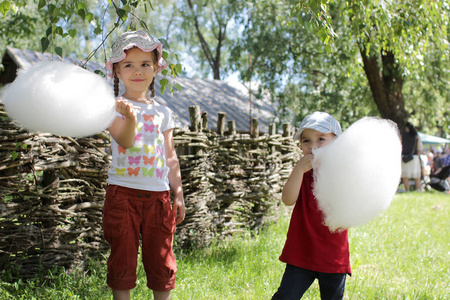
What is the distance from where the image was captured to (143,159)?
7.22 feet

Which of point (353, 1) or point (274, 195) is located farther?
point (274, 195)

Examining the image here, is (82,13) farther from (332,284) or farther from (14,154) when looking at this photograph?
(332,284)

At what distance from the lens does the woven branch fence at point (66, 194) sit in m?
3.02

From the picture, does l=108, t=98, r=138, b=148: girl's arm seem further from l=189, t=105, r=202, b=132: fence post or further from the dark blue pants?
l=189, t=105, r=202, b=132: fence post

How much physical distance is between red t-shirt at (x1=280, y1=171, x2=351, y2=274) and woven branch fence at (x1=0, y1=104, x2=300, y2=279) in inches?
72.6

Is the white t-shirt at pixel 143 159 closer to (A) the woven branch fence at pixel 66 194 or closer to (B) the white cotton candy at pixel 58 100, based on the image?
(B) the white cotton candy at pixel 58 100

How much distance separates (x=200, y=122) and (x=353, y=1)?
1.94m

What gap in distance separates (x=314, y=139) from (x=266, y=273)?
5.40 ft

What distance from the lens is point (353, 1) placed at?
303 cm

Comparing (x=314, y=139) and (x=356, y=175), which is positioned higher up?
(x=314, y=139)

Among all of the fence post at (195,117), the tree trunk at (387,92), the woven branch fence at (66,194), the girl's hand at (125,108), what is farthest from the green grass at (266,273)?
the tree trunk at (387,92)

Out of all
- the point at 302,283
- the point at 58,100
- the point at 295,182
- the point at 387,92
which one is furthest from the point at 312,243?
the point at 387,92

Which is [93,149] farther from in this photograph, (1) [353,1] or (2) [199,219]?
(1) [353,1]

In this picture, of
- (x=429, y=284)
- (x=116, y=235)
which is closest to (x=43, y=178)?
(x=116, y=235)
